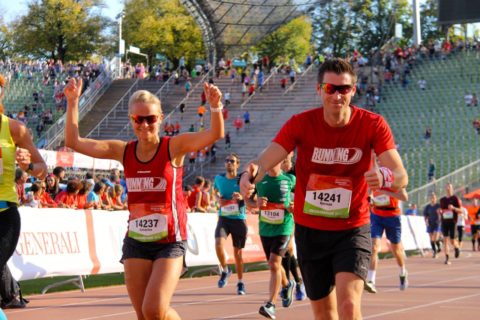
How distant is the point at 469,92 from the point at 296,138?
4338 cm

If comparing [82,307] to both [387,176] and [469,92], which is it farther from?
[469,92]

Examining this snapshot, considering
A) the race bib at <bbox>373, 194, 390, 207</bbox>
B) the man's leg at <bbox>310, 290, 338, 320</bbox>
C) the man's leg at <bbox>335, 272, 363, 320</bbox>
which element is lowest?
the race bib at <bbox>373, 194, 390, 207</bbox>

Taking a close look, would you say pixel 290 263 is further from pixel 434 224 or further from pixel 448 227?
pixel 434 224

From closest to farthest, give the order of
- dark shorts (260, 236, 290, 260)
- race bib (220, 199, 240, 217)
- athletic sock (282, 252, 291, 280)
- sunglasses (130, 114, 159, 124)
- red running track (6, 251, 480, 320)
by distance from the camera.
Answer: sunglasses (130, 114, 159, 124) → red running track (6, 251, 480, 320) → dark shorts (260, 236, 290, 260) → athletic sock (282, 252, 291, 280) → race bib (220, 199, 240, 217)

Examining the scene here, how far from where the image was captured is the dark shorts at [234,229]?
54.2 ft

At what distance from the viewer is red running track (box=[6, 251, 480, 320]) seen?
12.4m

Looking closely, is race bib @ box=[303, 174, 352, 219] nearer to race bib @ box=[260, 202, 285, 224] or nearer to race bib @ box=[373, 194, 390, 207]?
race bib @ box=[260, 202, 285, 224]

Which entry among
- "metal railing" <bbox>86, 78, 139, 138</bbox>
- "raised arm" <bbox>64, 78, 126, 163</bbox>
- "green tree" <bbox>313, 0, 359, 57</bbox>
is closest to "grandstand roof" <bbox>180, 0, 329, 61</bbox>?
"metal railing" <bbox>86, 78, 139, 138</bbox>

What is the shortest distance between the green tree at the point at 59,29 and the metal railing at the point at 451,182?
147 ft

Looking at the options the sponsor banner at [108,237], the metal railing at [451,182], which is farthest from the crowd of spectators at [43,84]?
the sponsor banner at [108,237]

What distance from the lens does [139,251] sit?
769 centimetres

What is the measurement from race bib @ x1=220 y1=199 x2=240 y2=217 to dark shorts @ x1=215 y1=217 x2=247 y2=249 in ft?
0.42

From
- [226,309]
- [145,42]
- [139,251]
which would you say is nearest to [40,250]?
[226,309]

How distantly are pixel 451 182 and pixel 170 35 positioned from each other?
43348 millimetres
